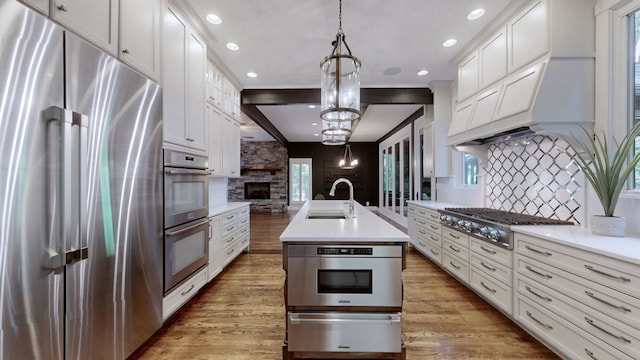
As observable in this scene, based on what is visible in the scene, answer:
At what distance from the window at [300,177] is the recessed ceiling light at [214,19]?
23.5ft

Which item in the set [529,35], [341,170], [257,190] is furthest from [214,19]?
[341,170]

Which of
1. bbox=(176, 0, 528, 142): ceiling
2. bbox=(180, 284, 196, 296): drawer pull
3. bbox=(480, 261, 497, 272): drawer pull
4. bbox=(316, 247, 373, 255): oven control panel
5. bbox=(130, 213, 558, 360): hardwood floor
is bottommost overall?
bbox=(130, 213, 558, 360): hardwood floor

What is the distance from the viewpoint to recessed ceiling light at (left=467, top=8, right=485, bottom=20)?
241 centimetres

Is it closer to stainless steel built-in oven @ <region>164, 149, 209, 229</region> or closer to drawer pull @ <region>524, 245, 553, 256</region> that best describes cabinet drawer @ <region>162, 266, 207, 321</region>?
stainless steel built-in oven @ <region>164, 149, 209, 229</region>

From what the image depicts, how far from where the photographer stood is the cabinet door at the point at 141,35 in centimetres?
163

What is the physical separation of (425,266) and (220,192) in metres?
3.34

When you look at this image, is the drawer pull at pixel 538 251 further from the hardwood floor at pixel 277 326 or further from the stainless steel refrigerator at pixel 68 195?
the stainless steel refrigerator at pixel 68 195

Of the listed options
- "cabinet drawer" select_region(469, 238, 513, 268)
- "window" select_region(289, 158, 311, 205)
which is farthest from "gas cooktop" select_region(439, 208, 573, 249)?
"window" select_region(289, 158, 311, 205)

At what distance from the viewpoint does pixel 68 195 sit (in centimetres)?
116

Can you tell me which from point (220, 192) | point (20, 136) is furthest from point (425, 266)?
point (20, 136)

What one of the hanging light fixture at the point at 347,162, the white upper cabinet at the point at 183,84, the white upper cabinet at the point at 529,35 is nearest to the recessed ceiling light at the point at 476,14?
the white upper cabinet at the point at 529,35

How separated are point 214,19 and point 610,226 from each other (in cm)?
369

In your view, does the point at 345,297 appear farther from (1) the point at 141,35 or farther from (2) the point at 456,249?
(1) the point at 141,35

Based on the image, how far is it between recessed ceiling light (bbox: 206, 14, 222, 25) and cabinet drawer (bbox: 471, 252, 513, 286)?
350 centimetres
